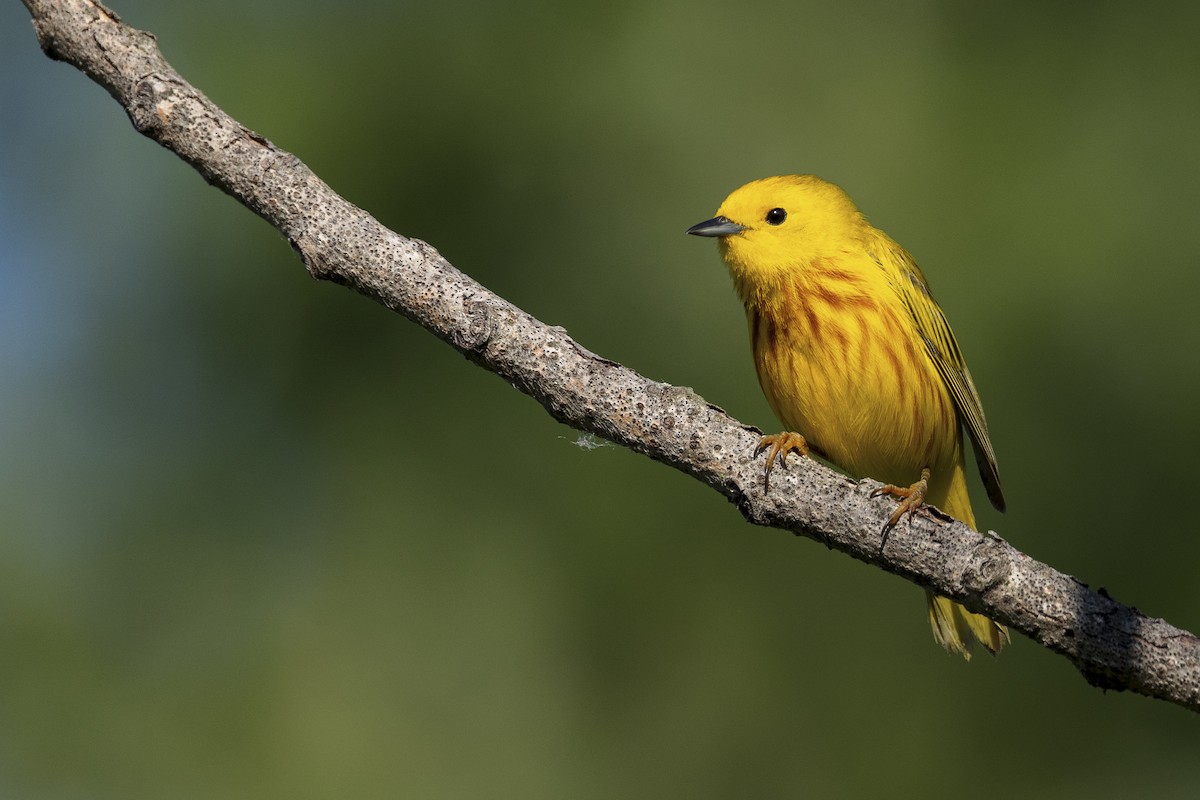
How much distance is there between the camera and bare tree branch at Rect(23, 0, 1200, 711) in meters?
3.03

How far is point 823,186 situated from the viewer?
5.24 meters

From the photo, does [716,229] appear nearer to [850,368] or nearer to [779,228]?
[779,228]

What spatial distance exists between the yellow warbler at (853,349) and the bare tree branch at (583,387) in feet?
4.80

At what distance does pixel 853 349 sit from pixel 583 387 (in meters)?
1.82

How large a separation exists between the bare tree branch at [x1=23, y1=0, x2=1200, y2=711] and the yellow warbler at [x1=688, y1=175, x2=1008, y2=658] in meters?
1.46

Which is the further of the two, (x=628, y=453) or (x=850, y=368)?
(x=628, y=453)

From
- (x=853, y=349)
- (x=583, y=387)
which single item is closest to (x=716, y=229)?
(x=853, y=349)

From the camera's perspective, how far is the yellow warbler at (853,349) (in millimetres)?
4688

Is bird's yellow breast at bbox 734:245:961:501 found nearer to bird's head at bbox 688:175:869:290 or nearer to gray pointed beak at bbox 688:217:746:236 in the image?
bird's head at bbox 688:175:869:290

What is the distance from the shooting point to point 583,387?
125 inches

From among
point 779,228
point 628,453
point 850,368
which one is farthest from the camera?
point 628,453

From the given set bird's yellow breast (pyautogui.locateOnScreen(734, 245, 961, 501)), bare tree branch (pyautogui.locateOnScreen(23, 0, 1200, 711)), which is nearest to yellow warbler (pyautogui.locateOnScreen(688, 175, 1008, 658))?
bird's yellow breast (pyautogui.locateOnScreen(734, 245, 961, 501))

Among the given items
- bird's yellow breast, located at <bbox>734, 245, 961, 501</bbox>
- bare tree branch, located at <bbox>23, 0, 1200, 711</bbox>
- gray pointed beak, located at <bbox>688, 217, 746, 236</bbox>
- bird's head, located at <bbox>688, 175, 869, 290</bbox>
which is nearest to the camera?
bare tree branch, located at <bbox>23, 0, 1200, 711</bbox>

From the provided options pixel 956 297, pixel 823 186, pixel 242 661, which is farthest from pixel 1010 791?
pixel 242 661
